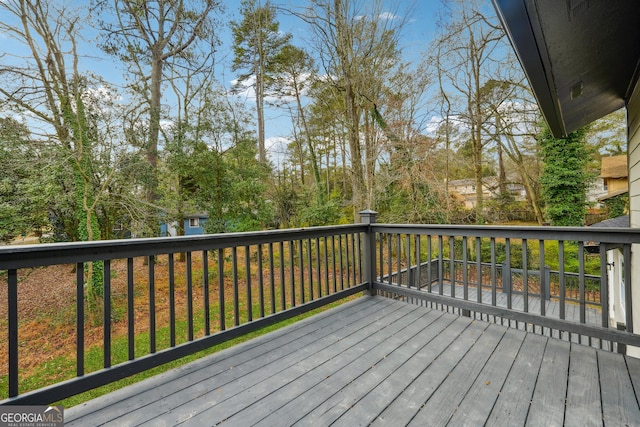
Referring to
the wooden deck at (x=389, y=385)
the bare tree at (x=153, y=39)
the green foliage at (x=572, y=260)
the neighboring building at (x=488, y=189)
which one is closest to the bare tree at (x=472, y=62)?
the neighboring building at (x=488, y=189)

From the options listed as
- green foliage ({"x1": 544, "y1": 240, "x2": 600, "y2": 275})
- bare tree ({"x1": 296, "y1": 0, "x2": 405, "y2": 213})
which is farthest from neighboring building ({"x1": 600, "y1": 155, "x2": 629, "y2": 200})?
bare tree ({"x1": 296, "y1": 0, "x2": 405, "y2": 213})

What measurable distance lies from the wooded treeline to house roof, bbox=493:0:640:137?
5.59m

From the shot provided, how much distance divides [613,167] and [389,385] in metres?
15.3

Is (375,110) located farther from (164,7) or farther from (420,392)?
(420,392)

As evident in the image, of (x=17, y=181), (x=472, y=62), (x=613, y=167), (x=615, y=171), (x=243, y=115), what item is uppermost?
(x=472, y=62)

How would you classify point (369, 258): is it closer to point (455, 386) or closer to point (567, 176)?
point (455, 386)

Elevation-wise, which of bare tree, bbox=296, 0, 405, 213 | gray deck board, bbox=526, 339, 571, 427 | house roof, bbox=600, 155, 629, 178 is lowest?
gray deck board, bbox=526, 339, 571, 427

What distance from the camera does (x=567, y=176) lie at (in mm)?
9586

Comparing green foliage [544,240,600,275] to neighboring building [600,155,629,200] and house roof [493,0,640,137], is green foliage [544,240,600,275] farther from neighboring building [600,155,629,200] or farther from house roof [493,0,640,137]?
house roof [493,0,640,137]

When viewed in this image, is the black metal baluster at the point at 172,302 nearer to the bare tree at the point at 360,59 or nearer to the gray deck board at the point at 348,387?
the gray deck board at the point at 348,387

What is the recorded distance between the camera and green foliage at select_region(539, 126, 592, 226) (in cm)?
953

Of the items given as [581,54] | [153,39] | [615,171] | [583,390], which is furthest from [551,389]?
[615,171]

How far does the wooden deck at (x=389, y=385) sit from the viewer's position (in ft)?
5.18

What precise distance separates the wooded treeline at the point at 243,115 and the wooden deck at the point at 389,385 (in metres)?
5.75
